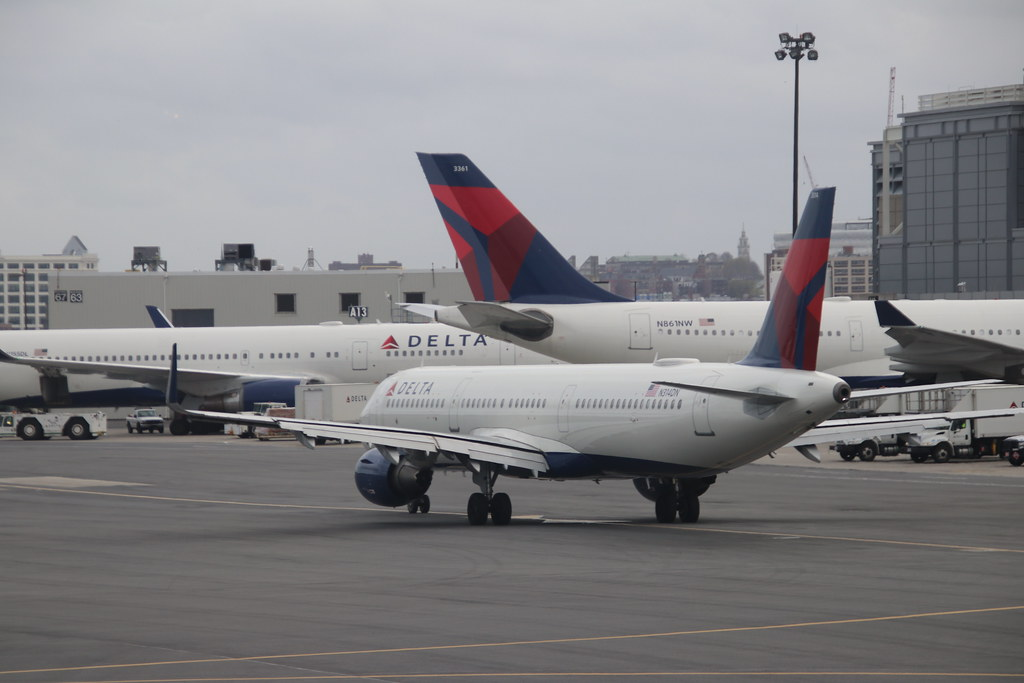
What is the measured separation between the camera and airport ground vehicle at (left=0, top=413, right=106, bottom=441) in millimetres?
69125

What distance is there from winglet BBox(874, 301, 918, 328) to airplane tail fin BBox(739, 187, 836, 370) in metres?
17.8

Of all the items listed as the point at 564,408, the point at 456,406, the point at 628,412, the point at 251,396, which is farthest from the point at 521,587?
the point at 251,396

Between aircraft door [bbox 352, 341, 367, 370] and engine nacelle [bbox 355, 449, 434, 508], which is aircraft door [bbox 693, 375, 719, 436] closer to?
engine nacelle [bbox 355, 449, 434, 508]

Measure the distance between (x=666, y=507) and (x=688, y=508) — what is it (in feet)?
1.52

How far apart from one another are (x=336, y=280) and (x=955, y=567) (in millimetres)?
82908

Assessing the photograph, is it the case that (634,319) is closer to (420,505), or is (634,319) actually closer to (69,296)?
(420,505)

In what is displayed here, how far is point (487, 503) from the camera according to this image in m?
28.9

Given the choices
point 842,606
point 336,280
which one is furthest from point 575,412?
point 336,280

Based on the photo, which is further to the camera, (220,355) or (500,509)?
(220,355)

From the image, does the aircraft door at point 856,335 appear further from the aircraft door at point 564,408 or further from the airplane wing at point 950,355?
the aircraft door at point 564,408

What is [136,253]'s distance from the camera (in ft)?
374

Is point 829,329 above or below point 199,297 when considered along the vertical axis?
below

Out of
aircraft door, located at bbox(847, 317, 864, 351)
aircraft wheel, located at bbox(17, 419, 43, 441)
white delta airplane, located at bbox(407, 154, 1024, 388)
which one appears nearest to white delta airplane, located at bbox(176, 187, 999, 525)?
white delta airplane, located at bbox(407, 154, 1024, 388)

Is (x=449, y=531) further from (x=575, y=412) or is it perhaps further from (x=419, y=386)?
(x=419, y=386)
